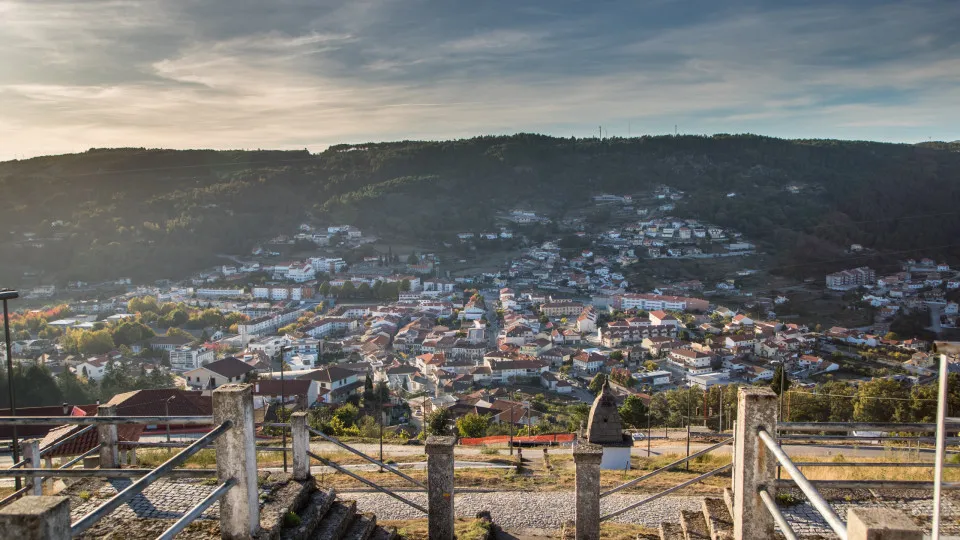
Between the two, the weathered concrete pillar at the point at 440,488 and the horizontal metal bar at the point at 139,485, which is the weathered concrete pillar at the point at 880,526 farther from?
the weathered concrete pillar at the point at 440,488

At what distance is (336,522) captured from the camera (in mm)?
3824

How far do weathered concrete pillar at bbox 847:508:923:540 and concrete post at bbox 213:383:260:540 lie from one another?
2252 mm

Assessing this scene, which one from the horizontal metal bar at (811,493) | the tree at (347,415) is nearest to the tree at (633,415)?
the tree at (347,415)

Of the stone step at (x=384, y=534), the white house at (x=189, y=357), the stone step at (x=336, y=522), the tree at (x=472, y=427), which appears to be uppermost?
the stone step at (x=336, y=522)

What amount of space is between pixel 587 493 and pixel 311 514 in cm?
184

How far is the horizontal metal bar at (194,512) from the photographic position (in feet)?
6.54

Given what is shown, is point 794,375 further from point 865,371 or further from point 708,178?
point 708,178

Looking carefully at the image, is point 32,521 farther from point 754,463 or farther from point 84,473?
point 754,463

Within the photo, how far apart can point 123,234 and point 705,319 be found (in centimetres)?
6005

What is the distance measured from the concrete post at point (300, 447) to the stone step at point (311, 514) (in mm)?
161

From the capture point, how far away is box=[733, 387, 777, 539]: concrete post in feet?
8.47

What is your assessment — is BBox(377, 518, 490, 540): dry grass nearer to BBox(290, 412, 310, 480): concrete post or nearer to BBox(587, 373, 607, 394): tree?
BBox(290, 412, 310, 480): concrete post

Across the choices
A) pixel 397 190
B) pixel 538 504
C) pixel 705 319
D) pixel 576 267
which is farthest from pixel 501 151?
pixel 538 504

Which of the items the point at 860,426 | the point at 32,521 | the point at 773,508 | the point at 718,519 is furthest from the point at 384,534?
the point at 860,426
